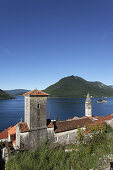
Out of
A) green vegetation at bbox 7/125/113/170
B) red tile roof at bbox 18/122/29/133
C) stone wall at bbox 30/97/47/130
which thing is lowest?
green vegetation at bbox 7/125/113/170

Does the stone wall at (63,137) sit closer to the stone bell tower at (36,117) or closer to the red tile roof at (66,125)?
the red tile roof at (66,125)

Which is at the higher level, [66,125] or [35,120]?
[35,120]

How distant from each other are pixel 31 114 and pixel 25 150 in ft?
19.2

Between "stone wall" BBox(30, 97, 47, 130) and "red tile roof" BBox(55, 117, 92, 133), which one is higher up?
"stone wall" BBox(30, 97, 47, 130)

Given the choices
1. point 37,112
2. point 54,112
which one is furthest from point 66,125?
point 54,112

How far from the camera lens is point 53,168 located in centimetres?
1502

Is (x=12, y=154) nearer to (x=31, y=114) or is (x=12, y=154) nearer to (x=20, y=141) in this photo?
(x=20, y=141)

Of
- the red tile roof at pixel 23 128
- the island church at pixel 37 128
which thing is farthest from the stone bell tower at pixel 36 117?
the red tile roof at pixel 23 128

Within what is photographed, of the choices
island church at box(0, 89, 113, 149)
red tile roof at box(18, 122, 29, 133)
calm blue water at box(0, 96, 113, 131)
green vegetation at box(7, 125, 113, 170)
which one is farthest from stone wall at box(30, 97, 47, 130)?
calm blue water at box(0, 96, 113, 131)

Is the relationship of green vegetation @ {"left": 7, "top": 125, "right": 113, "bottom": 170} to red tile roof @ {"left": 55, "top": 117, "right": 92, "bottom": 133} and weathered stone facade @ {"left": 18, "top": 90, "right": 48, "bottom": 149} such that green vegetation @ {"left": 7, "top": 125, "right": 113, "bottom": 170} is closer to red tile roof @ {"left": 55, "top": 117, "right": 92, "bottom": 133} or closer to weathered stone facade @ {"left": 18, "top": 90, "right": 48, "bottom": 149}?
weathered stone facade @ {"left": 18, "top": 90, "right": 48, "bottom": 149}

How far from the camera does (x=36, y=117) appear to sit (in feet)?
76.1

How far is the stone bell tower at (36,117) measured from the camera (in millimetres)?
22547

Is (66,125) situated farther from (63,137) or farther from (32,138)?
(32,138)

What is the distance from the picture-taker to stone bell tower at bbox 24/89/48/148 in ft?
74.0
